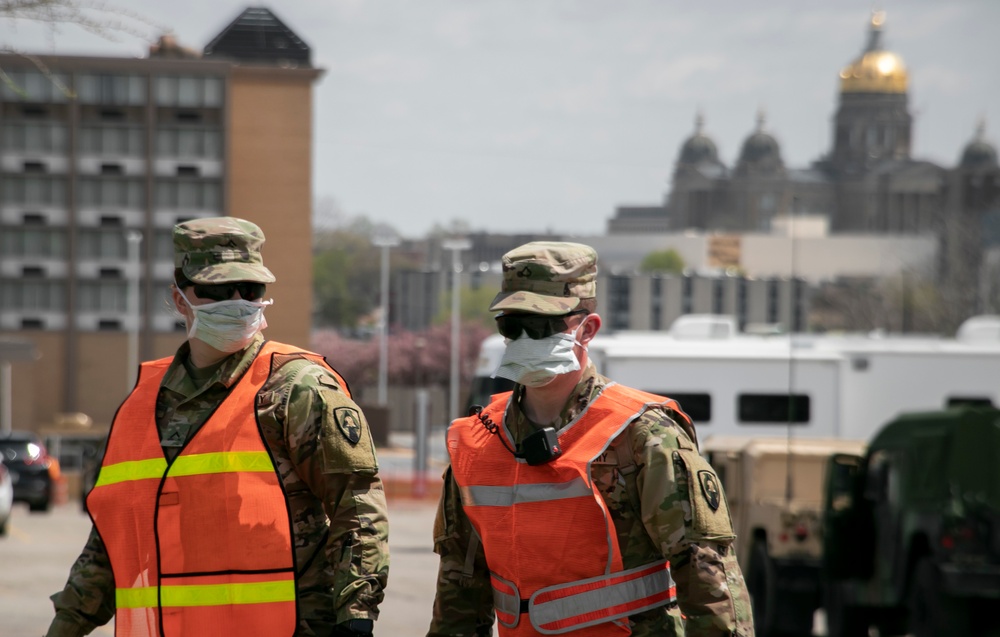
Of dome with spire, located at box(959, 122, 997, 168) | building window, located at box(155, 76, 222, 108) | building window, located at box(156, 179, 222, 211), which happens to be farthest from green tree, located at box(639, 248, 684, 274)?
dome with spire, located at box(959, 122, 997, 168)

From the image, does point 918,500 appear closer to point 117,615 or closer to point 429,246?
point 117,615

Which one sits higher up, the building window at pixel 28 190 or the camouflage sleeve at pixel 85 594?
the building window at pixel 28 190

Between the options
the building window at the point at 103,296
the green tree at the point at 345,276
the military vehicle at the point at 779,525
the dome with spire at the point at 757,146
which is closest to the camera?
the military vehicle at the point at 779,525

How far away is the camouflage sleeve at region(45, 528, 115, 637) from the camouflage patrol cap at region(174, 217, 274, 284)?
0.72 m

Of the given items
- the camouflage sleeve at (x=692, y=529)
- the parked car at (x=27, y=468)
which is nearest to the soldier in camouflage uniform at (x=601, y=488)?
the camouflage sleeve at (x=692, y=529)

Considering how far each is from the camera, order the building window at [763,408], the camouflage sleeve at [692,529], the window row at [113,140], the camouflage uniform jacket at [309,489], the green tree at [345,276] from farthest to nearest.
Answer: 1. the green tree at [345,276]
2. the window row at [113,140]
3. the building window at [763,408]
4. the camouflage uniform jacket at [309,489]
5. the camouflage sleeve at [692,529]

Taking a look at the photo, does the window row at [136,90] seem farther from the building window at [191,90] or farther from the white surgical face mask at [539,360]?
the white surgical face mask at [539,360]

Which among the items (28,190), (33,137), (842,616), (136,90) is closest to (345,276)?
(136,90)

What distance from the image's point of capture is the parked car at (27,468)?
90.8 feet

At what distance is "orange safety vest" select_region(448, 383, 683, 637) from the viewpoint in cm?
368

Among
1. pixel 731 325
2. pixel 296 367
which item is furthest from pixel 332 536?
pixel 731 325

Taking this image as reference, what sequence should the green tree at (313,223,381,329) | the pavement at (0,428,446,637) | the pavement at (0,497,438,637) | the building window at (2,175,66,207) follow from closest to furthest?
the pavement at (0,497,438,637)
the pavement at (0,428,446,637)
the building window at (2,175,66,207)
the green tree at (313,223,381,329)

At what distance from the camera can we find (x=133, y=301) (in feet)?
210

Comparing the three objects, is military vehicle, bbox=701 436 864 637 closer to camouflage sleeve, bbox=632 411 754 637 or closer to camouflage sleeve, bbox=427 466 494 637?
camouflage sleeve, bbox=427 466 494 637
